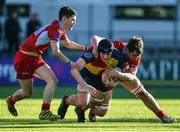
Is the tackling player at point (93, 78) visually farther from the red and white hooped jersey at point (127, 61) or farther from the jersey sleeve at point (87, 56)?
the red and white hooped jersey at point (127, 61)

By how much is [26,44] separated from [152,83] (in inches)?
506

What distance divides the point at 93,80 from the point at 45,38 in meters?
1.12

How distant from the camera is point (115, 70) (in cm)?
1422

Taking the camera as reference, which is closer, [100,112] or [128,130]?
[128,130]

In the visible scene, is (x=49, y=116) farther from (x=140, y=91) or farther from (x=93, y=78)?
(x=140, y=91)

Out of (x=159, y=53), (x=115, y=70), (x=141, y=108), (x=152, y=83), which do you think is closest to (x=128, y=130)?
(x=115, y=70)

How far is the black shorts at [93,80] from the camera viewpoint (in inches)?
597

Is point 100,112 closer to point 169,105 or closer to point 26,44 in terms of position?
point 26,44

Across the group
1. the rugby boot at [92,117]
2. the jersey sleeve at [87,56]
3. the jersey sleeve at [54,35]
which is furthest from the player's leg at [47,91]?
the jersey sleeve at [87,56]

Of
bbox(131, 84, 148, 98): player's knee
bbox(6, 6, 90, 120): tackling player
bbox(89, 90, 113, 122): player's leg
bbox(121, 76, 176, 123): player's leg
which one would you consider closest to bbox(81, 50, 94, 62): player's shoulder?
bbox(6, 6, 90, 120): tackling player

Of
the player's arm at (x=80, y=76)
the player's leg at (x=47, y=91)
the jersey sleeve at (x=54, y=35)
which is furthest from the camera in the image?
the jersey sleeve at (x=54, y=35)

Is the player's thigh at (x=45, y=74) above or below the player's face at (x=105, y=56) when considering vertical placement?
below

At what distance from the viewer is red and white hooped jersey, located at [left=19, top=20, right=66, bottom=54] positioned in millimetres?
15062

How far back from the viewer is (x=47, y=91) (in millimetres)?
15023
